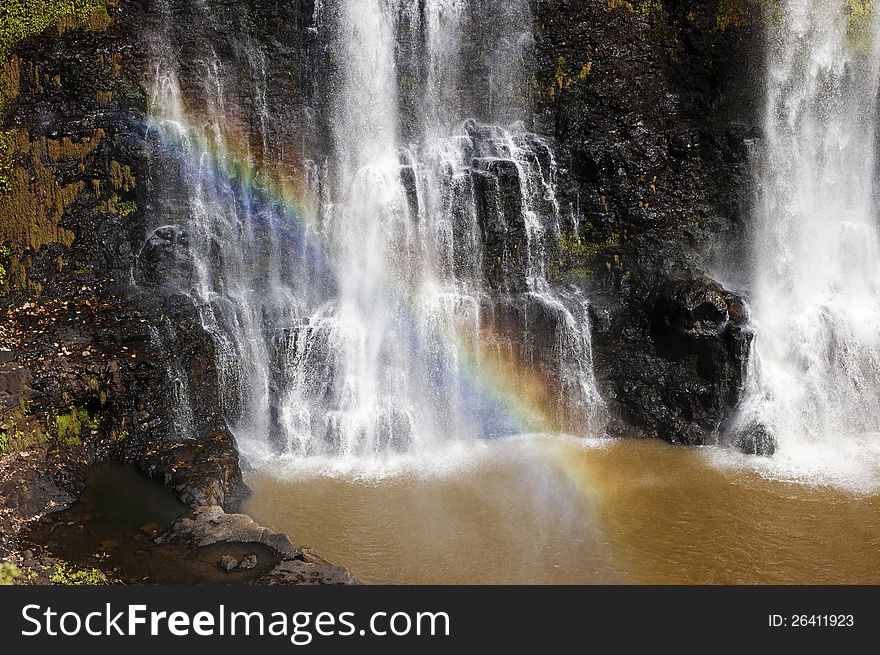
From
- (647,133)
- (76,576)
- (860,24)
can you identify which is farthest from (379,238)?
(860,24)

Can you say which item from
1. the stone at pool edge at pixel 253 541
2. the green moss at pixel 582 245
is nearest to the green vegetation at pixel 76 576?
the stone at pool edge at pixel 253 541

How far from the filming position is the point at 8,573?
9.59 metres

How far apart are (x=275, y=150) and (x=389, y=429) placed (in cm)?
598

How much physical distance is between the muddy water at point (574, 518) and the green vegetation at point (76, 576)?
96.4 inches

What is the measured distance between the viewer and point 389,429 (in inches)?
566

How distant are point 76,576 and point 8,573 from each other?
2.42 feet

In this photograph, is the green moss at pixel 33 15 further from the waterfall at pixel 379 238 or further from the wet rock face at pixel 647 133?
the wet rock face at pixel 647 133

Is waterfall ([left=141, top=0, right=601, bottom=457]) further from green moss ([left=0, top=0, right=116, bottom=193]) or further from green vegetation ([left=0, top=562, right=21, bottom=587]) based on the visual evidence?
green vegetation ([left=0, top=562, right=21, bottom=587])

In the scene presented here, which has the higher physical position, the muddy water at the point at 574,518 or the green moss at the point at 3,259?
the green moss at the point at 3,259

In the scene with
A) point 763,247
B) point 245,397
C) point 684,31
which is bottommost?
point 245,397

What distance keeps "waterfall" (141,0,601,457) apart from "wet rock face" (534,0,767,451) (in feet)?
2.15

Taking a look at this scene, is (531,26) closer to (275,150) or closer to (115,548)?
(275,150)

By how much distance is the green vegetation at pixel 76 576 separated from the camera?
31.9ft

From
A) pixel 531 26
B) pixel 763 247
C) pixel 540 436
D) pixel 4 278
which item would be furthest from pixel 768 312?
pixel 4 278
